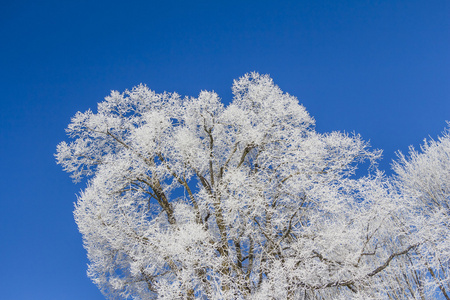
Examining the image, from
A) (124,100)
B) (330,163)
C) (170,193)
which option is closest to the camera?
(330,163)

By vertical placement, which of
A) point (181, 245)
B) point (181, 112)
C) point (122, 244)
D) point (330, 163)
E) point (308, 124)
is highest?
point (181, 112)

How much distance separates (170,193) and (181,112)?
10.2ft

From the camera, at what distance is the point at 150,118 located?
11320 mm

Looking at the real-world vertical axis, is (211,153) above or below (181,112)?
below

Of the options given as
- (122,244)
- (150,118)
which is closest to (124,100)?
(150,118)

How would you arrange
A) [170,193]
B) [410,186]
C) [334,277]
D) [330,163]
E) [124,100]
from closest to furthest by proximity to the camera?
1. [334,277]
2. [330,163]
3. [170,193]
4. [124,100]
5. [410,186]

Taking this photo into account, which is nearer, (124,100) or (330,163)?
(330,163)

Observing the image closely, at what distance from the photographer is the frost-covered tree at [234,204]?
28.1 ft

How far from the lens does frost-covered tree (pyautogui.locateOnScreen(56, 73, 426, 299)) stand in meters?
8.58

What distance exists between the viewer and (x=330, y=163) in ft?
36.5

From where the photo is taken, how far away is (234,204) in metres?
9.02

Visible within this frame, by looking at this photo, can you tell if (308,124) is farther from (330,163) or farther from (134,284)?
(134,284)

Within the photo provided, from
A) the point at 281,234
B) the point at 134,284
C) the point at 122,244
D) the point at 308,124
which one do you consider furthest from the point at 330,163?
the point at 134,284

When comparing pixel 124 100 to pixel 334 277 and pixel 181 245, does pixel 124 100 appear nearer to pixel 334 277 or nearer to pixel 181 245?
pixel 181 245
